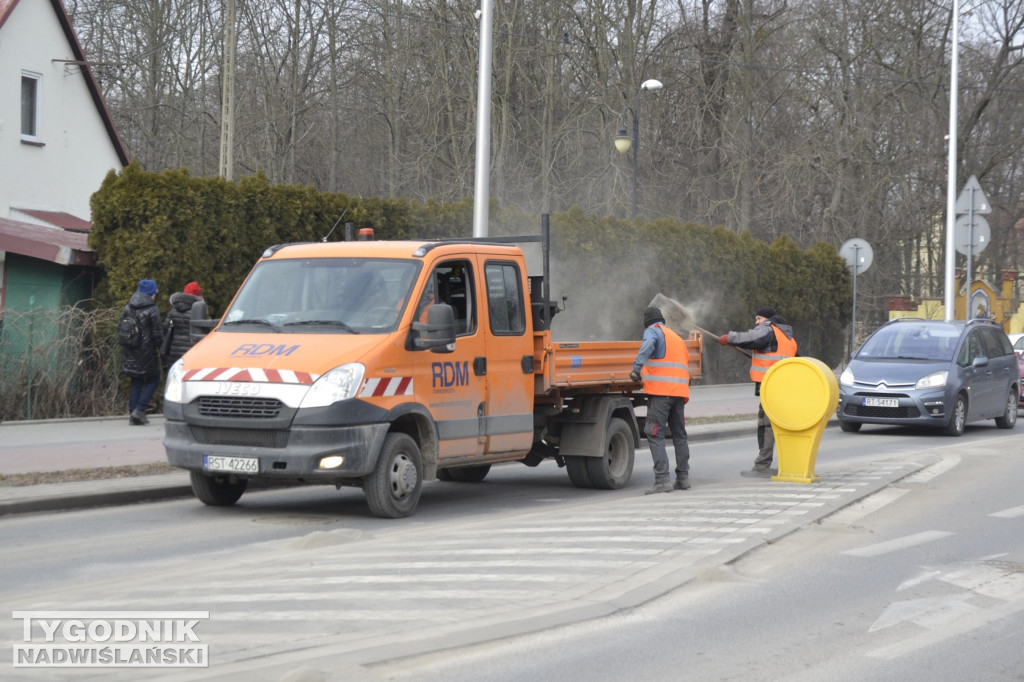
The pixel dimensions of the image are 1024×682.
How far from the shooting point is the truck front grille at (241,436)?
10.1 m

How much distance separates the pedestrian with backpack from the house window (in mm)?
11209

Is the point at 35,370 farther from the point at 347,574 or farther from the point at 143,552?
the point at 347,574

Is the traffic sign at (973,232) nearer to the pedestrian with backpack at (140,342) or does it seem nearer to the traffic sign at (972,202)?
the traffic sign at (972,202)

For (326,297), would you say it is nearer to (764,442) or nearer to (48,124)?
(764,442)

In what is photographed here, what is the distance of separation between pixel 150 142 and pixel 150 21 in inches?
148

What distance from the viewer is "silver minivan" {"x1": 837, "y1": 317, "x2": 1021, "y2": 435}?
792 inches

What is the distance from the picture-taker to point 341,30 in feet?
126

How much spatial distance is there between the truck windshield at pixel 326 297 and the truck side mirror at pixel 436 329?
22 cm

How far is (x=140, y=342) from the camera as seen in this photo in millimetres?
17406

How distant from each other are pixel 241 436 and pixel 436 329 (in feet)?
5.85

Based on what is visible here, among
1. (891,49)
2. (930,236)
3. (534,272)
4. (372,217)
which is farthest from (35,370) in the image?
(930,236)

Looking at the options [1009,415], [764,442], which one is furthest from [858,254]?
[764,442]

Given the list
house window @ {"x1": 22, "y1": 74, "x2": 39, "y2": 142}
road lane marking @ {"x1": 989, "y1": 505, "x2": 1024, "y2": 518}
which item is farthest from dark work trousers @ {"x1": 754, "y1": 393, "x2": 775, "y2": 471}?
house window @ {"x1": 22, "y1": 74, "x2": 39, "y2": 142}

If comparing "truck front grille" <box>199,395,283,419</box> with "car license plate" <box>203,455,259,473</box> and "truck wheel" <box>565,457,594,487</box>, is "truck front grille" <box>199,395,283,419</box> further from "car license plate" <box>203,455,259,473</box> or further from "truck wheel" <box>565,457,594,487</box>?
"truck wheel" <box>565,457,594,487</box>
